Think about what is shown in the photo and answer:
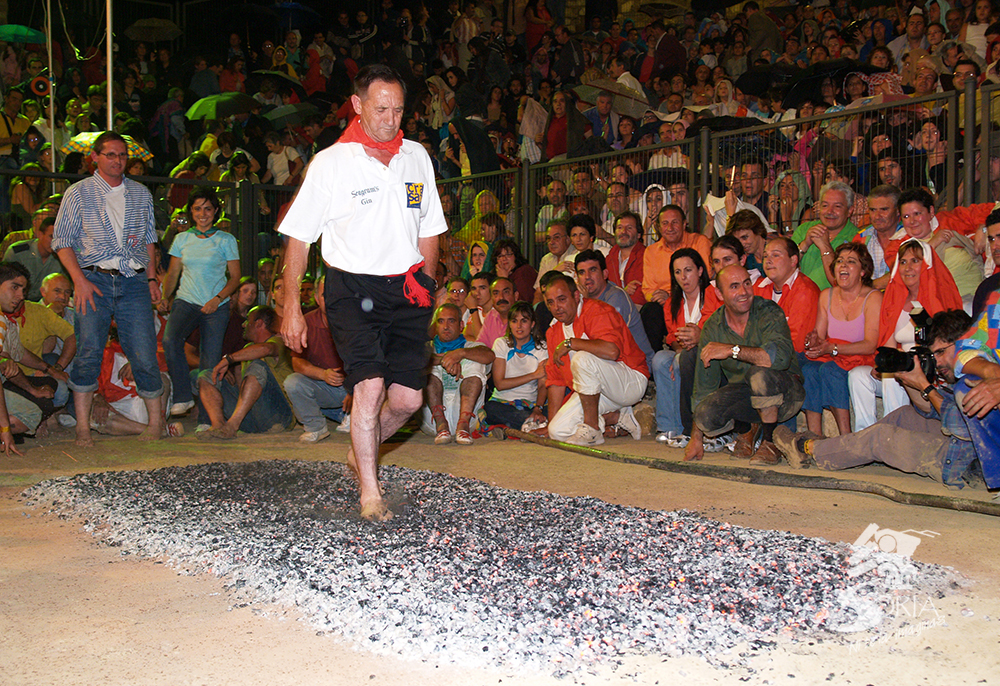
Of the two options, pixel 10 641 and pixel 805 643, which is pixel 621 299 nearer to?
pixel 805 643

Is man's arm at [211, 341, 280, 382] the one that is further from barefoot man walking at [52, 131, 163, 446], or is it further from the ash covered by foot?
the ash covered by foot

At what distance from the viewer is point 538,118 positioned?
456 inches

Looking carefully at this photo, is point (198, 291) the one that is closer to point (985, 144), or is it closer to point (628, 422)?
point (628, 422)

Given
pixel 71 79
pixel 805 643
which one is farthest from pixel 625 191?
pixel 71 79

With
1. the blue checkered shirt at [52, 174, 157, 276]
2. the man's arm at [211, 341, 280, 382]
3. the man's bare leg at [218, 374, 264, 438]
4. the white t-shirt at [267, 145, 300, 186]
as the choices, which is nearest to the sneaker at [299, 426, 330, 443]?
the man's bare leg at [218, 374, 264, 438]

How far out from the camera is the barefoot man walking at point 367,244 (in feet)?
12.9

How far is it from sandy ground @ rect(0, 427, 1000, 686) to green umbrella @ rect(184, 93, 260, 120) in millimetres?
8478

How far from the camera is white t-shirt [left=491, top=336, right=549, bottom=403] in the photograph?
7.23 m

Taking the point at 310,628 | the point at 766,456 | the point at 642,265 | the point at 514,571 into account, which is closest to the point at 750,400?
the point at 766,456

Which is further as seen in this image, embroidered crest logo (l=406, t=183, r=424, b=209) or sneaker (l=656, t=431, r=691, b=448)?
sneaker (l=656, t=431, r=691, b=448)

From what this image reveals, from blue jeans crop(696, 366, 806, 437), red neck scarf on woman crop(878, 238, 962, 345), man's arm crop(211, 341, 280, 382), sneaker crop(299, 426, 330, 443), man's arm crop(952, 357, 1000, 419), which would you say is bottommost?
sneaker crop(299, 426, 330, 443)

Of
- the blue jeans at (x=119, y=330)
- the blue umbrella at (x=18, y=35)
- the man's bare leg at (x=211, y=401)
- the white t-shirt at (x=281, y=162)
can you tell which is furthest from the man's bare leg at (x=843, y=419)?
the blue umbrella at (x=18, y=35)

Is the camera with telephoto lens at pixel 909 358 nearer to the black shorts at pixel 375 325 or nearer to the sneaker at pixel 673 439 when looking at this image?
the sneaker at pixel 673 439

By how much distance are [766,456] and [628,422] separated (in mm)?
1567
